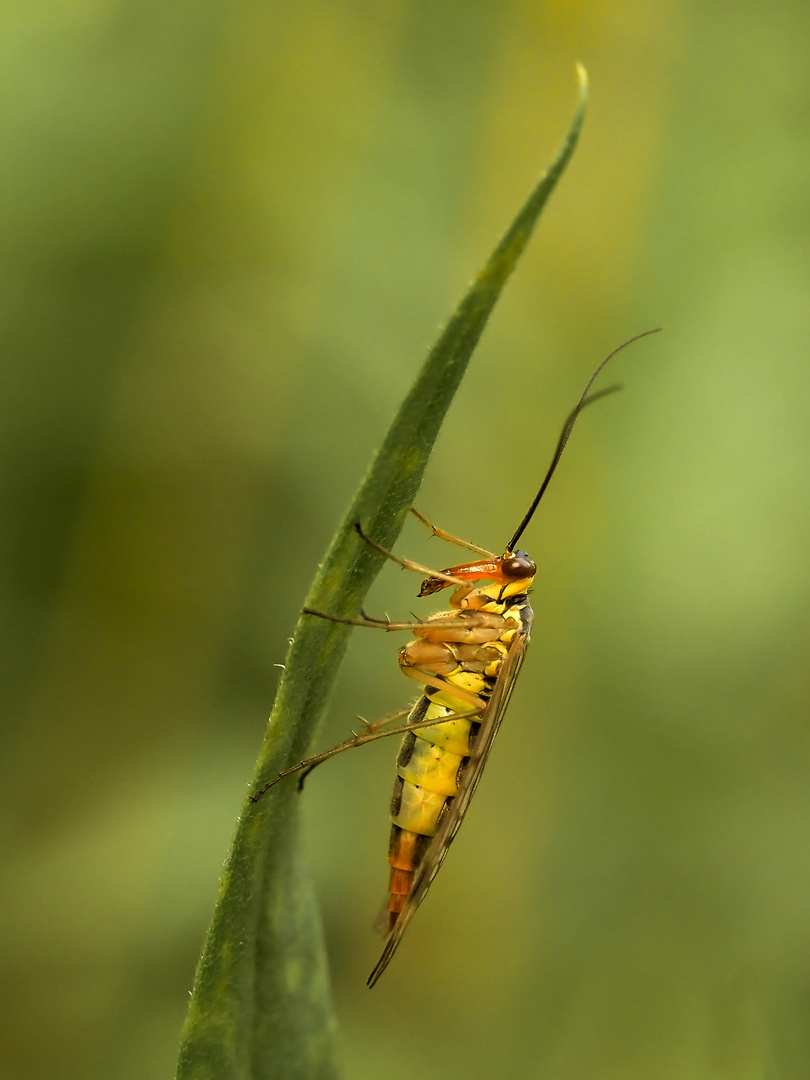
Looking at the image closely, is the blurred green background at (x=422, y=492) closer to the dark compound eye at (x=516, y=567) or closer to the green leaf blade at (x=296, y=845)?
the dark compound eye at (x=516, y=567)

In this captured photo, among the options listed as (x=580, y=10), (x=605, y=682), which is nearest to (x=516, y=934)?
(x=605, y=682)

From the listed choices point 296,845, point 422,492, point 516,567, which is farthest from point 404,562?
point 422,492

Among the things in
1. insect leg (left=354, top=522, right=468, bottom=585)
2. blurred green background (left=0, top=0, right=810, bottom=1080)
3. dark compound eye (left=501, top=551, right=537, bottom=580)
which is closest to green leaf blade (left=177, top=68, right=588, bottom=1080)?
insect leg (left=354, top=522, right=468, bottom=585)

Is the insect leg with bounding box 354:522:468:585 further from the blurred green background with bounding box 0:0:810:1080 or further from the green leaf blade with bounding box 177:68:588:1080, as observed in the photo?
the blurred green background with bounding box 0:0:810:1080

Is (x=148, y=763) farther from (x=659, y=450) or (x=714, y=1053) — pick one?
(x=659, y=450)

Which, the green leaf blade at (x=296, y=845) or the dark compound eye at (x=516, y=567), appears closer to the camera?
the green leaf blade at (x=296, y=845)

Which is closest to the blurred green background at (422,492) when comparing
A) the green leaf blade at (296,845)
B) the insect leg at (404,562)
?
the insect leg at (404,562)

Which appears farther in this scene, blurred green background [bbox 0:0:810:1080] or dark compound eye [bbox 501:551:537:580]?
blurred green background [bbox 0:0:810:1080]
